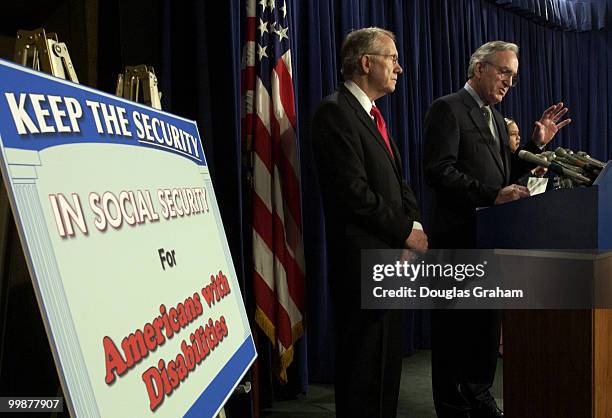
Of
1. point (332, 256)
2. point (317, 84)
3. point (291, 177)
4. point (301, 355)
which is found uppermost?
point (317, 84)

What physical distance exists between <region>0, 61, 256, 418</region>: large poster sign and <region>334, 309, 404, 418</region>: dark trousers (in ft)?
2.69

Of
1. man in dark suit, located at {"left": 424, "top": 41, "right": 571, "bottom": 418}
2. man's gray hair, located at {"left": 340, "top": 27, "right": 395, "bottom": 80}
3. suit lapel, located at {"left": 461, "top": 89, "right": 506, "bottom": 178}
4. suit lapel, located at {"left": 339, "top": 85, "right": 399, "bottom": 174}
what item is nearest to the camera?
suit lapel, located at {"left": 339, "top": 85, "right": 399, "bottom": 174}

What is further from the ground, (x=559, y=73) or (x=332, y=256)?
(x=559, y=73)

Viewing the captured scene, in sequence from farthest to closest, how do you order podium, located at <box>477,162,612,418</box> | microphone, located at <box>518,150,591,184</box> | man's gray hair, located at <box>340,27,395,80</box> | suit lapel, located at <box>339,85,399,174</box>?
man's gray hair, located at <box>340,27,395,80</box> → suit lapel, located at <box>339,85,399,174</box> → microphone, located at <box>518,150,591,184</box> → podium, located at <box>477,162,612,418</box>

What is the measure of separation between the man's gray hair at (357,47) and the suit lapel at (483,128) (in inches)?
18.2

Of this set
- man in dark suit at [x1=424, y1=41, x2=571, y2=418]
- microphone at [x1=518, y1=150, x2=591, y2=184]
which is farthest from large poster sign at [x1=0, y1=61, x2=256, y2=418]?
man in dark suit at [x1=424, y1=41, x2=571, y2=418]

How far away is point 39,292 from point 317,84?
8.16 ft

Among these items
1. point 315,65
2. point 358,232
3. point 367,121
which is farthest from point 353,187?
point 315,65

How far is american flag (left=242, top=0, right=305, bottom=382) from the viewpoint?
2.60 meters

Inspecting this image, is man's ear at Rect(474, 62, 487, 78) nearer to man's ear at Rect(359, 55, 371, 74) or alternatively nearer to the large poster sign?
man's ear at Rect(359, 55, 371, 74)

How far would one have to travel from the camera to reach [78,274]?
822mm

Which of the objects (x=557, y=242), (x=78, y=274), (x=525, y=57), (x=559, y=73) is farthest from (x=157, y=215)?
(x=559, y=73)

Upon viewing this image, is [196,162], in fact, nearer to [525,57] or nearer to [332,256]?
[332,256]

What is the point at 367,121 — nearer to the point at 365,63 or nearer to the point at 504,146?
the point at 365,63
